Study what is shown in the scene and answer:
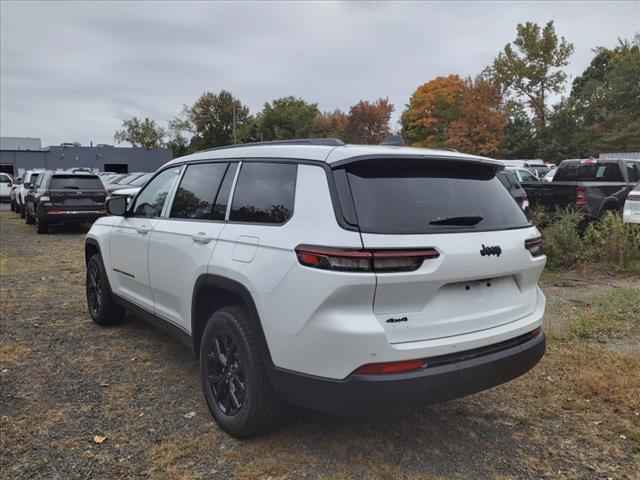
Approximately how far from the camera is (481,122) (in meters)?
44.8

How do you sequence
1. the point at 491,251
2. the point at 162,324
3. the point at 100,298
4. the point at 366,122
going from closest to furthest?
the point at 491,251 < the point at 162,324 < the point at 100,298 < the point at 366,122

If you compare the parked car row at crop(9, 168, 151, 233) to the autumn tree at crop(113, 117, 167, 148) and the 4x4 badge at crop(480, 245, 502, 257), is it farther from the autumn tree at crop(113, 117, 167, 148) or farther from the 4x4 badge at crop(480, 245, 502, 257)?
the autumn tree at crop(113, 117, 167, 148)

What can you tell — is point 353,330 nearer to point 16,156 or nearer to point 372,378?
point 372,378

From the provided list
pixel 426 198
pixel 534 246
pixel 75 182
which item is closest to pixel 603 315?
pixel 534 246

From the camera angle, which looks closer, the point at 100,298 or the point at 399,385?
the point at 399,385

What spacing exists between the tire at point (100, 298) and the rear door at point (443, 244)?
357 centimetres

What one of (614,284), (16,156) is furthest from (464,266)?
(16,156)

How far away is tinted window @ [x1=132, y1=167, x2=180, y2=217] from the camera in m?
4.36

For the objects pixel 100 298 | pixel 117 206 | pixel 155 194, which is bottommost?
pixel 100 298

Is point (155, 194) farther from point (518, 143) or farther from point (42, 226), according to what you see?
point (518, 143)

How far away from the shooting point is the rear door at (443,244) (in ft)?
8.42

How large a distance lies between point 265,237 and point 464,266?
3.55ft

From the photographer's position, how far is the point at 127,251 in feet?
15.5

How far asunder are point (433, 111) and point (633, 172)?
46.4 metres
